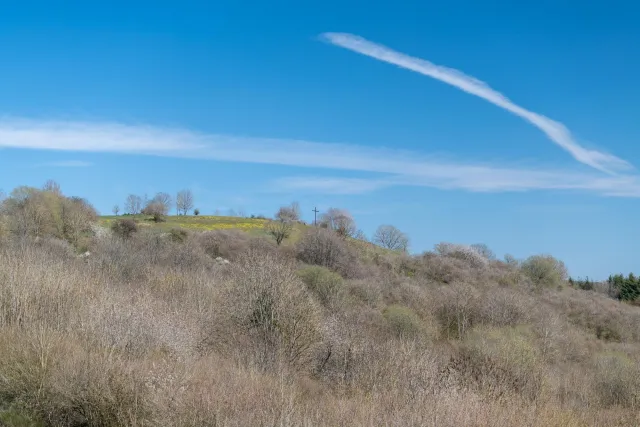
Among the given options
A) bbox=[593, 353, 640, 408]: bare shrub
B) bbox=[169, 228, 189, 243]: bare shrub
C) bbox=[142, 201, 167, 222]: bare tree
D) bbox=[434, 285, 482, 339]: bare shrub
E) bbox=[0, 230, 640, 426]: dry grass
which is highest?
bbox=[142, 201, 167, 222]: bare tree

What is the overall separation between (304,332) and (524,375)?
815 centimetres

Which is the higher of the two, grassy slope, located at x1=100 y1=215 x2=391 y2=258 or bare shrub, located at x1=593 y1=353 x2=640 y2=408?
grassy slope, located at x1=100 y1=215 x2=391 y2=258

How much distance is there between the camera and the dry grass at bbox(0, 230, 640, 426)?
1040cm

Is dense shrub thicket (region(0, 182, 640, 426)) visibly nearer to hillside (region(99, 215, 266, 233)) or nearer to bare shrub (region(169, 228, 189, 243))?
bare shrub (region(169, 228, 189, 243))

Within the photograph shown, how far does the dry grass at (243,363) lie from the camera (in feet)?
34.1

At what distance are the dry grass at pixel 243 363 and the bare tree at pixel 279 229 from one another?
34.8 m

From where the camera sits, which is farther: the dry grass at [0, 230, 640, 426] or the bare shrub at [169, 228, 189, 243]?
the bare shrub at [169, 228, 189, 243]

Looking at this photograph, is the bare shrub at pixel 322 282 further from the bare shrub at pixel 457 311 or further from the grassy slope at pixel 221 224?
the grassy slope at pixel 221 224

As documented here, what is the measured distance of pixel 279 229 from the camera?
7150 centimetres

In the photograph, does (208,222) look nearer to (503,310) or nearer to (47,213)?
(47,213)

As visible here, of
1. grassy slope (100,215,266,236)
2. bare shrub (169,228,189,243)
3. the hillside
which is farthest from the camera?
grassy slope (100,215,266,236)

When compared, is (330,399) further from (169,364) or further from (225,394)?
(169,364)

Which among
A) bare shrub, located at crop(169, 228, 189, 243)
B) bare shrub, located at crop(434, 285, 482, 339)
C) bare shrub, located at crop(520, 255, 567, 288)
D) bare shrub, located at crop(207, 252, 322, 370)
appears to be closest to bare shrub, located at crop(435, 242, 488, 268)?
bare shrub, located at crop(520, 255, 567, 288)

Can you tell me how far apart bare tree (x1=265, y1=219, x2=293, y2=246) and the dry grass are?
34.8m
